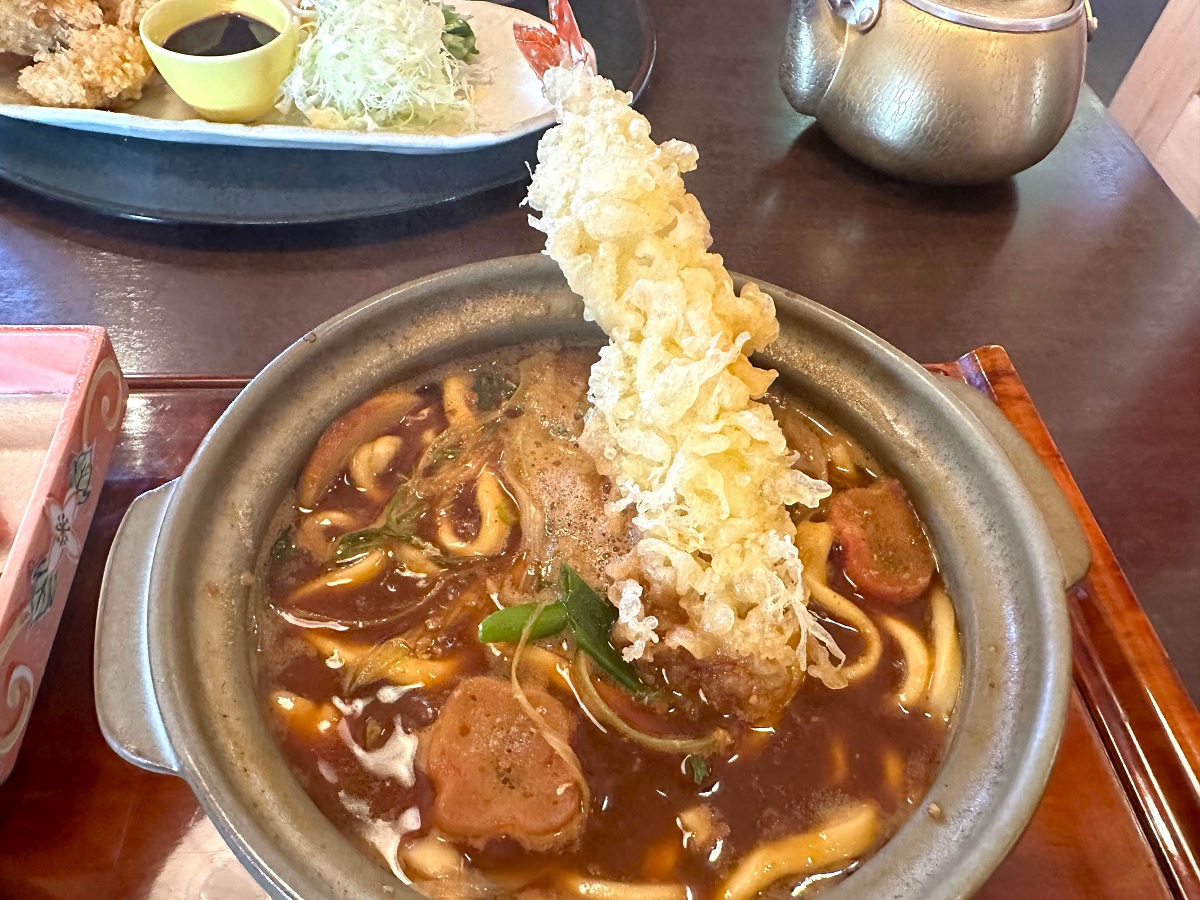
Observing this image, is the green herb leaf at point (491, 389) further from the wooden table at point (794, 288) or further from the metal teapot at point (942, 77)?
the metal teapot at point (942, 77)

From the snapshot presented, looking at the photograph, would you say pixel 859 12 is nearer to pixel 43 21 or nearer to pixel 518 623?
pixel 518 623

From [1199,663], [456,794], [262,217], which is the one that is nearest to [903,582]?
[1199,663]

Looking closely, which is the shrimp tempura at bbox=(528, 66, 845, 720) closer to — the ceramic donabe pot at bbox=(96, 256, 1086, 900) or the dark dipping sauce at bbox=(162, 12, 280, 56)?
the ceramic donabe pot at bbox=(96, 256, 1086, 900)

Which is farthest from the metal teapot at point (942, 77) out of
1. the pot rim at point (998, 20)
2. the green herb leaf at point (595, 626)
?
the green herb leaf at point (595, 626)

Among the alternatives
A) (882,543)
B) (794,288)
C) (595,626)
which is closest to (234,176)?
(794,288)

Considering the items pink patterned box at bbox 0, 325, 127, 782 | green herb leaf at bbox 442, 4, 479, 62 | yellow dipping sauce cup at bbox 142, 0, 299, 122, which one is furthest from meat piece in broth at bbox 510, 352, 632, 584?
green herb leaf at bbox 442, 4, 479, 62

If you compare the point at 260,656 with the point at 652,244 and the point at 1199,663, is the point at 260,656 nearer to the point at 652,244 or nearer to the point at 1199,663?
the point at 652,244

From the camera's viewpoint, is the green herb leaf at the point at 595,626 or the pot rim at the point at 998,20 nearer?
the green herb leaf at the point at 595,626
